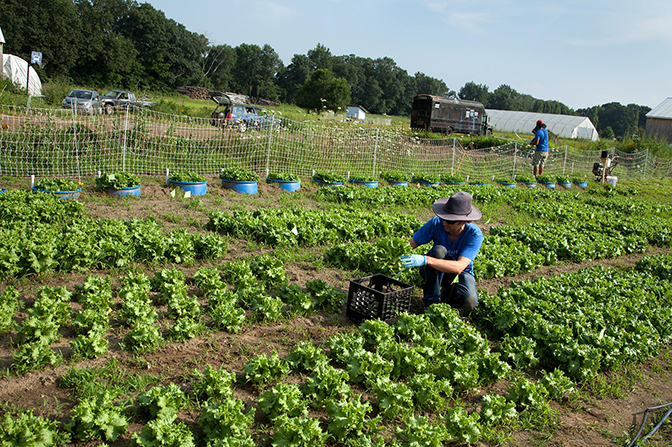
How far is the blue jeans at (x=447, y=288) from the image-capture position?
5195mm

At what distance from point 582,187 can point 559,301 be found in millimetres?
15838

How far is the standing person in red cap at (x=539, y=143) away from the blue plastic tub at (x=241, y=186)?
10.9 meters

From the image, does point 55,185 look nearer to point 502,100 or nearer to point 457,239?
point 457,239

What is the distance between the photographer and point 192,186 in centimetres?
988

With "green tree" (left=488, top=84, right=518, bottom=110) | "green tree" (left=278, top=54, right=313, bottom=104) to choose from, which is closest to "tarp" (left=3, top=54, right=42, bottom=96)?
"green tree" (left=278, top=54, right=313, bottom=104)

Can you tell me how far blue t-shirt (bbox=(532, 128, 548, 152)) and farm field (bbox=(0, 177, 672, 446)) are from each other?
1042 cm

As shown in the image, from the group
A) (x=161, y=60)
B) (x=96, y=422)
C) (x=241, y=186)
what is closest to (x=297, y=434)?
(x=96, y=422)

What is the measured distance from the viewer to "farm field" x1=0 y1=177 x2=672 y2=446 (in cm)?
326

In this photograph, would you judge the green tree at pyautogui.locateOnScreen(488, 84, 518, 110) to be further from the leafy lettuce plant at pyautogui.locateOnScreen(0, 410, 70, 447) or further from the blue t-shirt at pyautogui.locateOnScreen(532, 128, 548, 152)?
the leafy lettuce plant at pyautogui.locateOnScreen(0, 410, 70, 447)

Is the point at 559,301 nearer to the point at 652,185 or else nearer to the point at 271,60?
the point at 652,185

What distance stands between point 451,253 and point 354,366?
1932 millimetres

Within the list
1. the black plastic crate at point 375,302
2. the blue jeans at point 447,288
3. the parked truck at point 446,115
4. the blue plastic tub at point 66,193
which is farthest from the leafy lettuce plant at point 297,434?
the parked truck at point 446,115

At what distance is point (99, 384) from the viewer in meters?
3.51

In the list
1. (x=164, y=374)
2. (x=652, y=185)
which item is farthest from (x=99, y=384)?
(x=652, y=185)
